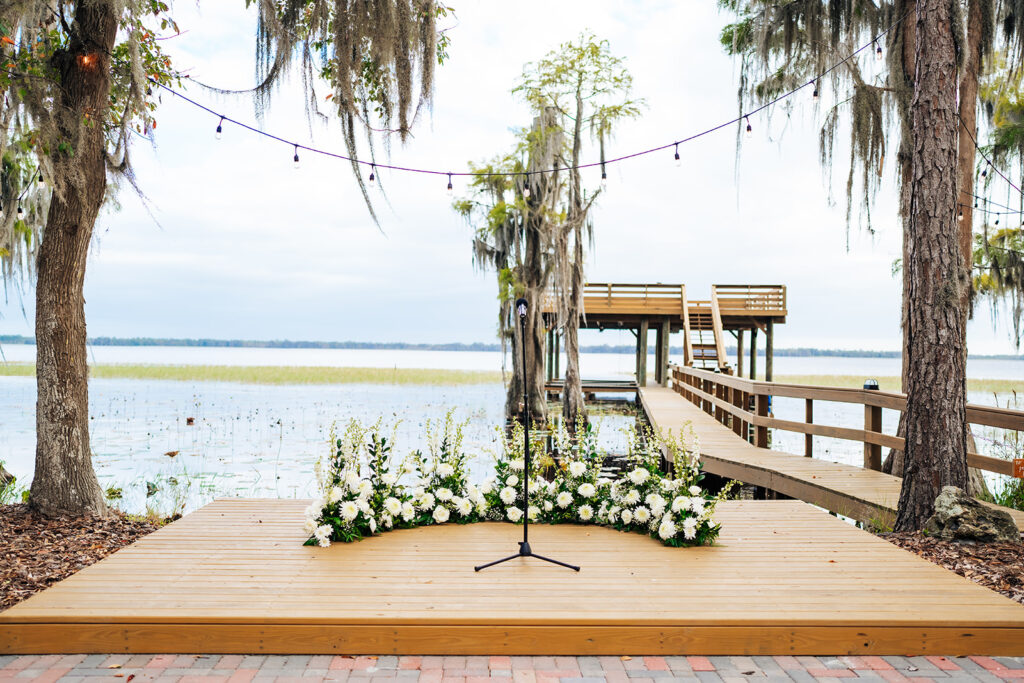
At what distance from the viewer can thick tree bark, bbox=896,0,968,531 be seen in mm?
4965

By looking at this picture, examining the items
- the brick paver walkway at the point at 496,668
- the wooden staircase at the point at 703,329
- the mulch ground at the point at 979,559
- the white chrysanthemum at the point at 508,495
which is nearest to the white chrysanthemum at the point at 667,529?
the white chrysanthemum at the point at 508,495

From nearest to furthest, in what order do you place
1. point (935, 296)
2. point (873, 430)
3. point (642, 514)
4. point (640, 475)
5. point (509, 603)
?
point (509, 603)
point (642, 514)
point (640, 475)
point (935, 296)
point (873, 430)

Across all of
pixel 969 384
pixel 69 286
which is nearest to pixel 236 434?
pixel 69 286

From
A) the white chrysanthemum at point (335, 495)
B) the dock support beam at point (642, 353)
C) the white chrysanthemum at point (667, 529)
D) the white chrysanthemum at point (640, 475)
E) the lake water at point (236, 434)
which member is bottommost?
the lake water at point (236, 434)

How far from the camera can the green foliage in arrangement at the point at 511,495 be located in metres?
4.27

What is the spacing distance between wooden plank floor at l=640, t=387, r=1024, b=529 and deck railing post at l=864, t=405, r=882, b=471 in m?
0.11

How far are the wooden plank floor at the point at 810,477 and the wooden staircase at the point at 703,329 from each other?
844cm

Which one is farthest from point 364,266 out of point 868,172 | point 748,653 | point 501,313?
point 748,653

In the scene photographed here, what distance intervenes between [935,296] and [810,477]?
6.72 feet

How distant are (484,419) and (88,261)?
463 inches

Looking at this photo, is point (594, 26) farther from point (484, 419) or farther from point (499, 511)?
point (499, 511)

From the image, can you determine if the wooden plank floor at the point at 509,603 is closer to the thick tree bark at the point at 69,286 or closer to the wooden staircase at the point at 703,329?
the thick tree bark at the point at 69,286

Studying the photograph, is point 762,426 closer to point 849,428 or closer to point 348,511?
point 849,428

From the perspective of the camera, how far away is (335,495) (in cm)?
432
